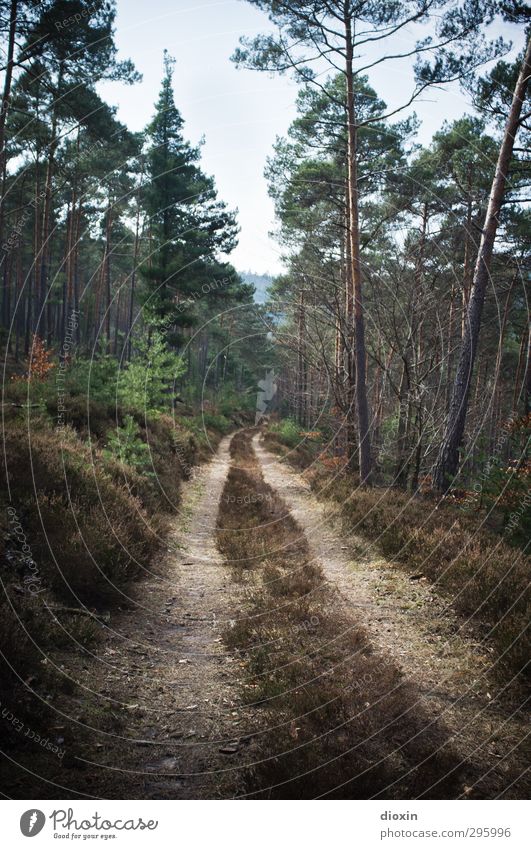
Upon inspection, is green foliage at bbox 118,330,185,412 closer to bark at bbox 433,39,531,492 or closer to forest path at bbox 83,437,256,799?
forest path at bbox 83,437,256,799

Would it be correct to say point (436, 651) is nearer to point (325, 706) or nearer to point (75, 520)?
point (325, 706)

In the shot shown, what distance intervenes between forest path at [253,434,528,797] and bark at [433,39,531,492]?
9.99 feet

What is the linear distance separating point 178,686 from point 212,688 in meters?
0.33

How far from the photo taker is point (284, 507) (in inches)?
481

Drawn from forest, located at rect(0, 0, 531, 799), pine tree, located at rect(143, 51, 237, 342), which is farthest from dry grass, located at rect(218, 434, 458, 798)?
pine tree, located at rect(143, 51, 237, 342)

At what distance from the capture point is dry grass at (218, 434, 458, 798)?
9.83 ft

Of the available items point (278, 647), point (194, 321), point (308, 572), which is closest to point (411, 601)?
point (308, 572)

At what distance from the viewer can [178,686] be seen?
464 centimetres

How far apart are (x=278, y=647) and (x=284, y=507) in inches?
278

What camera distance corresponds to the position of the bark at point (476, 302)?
9281mm

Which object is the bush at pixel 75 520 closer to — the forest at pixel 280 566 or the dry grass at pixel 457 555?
the forest at pixel 280 566

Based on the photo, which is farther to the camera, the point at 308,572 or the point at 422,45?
the point at 422,45
